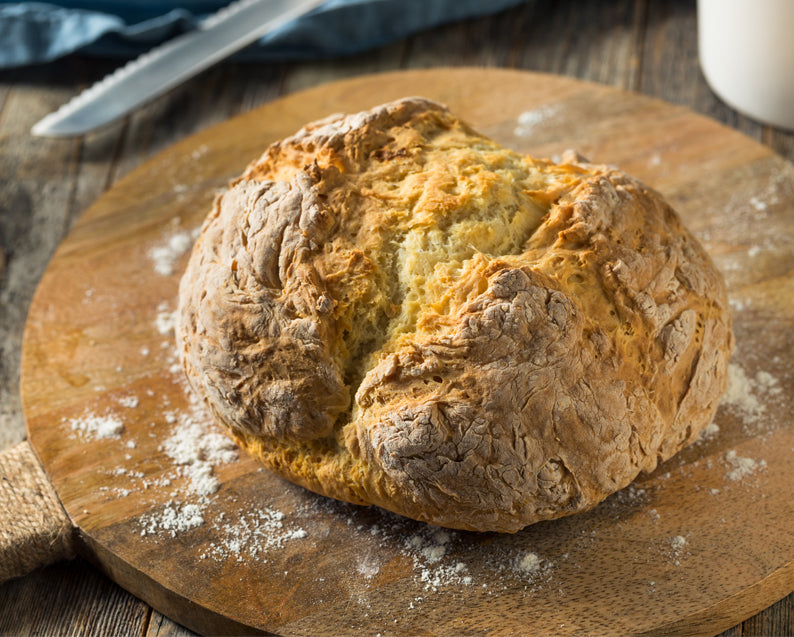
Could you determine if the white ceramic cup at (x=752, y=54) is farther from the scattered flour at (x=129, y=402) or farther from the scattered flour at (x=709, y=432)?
the scattered flour at (x=129, y=402)

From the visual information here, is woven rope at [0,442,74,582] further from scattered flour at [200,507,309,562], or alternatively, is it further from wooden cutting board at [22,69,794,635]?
scattered flour at [200,507,309,562]

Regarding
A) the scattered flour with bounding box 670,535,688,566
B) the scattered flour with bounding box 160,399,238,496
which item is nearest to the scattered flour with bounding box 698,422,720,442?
the scattered flour with bounding box 670,535,688,566

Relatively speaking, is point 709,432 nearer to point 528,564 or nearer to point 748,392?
point 748,392

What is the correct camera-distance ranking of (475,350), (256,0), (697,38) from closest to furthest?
(475,350) → (256,0) → (697,38)

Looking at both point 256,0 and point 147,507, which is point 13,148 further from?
point 147,507

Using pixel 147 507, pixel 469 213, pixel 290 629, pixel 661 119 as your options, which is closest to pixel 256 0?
pixel 661 119

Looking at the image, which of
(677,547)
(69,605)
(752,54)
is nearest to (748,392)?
(677,547)
